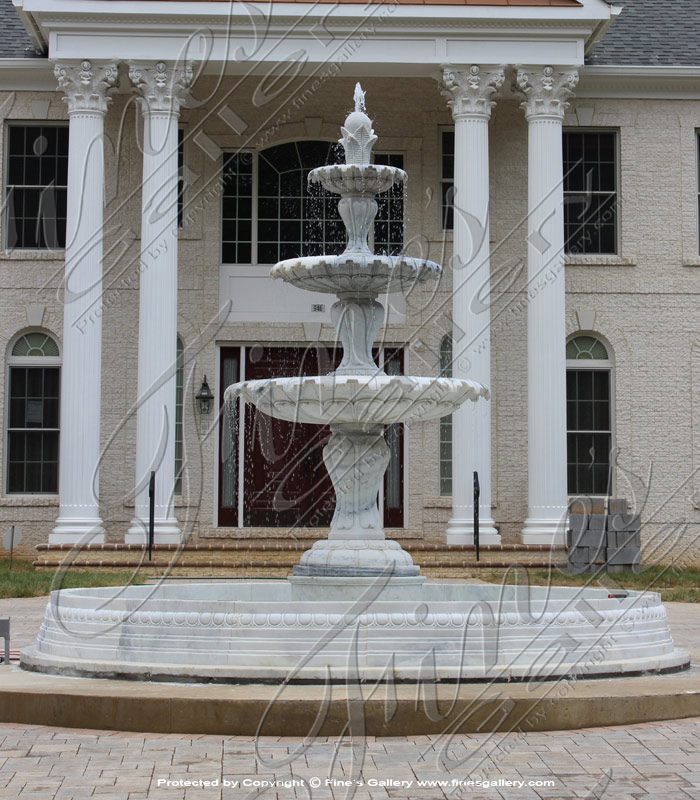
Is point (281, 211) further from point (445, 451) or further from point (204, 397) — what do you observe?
point (445, 451)

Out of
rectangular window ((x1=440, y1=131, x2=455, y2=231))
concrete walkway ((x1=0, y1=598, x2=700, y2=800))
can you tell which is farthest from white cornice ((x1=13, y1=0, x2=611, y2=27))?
concrete walkway ((x1=0, y1=598, x2=700, y2=800))

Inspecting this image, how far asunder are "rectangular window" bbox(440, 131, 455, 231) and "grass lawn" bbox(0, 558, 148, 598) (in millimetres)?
8823

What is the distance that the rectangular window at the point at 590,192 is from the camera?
82.6 ft

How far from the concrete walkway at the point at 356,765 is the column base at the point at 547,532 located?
13.8 metres

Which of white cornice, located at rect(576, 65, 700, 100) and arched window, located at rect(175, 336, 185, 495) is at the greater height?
white cornice, located at rect(576, 65, 700, 100)

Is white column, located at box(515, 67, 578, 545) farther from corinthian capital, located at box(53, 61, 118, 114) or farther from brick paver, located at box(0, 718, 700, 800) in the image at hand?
brick paver, located at box(0, 718, 700, 800)

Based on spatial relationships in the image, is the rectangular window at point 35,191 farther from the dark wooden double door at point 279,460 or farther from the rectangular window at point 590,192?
the rectangular window at point 590,192

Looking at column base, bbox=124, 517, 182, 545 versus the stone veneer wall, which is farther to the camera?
the stone veneer wall

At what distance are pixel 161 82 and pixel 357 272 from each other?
11.8m

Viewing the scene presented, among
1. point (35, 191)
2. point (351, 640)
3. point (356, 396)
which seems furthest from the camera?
point (35, 191)

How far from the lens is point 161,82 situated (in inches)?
874

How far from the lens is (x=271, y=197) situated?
82.1 feet

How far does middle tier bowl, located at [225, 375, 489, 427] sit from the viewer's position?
10953 mm

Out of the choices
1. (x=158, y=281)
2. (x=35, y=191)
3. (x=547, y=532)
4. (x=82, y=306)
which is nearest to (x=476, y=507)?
(x=547, y=532)
